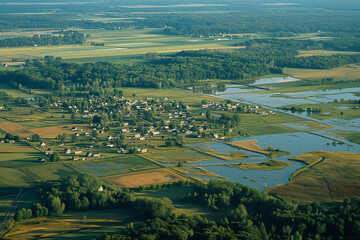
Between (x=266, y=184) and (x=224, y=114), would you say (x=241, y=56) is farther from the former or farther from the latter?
(x=266, y=184)

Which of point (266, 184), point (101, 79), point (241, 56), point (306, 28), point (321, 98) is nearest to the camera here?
point (266, 184)

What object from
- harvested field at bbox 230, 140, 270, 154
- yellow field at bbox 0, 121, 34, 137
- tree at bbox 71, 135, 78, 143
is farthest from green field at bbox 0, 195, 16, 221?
harvested field at bbox 230, 140, 270, 154

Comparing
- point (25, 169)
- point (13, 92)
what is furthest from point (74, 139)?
point (13, 92)

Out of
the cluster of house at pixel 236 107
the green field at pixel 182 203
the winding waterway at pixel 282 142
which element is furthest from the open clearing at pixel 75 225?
the cluster of house at pixel 236 107

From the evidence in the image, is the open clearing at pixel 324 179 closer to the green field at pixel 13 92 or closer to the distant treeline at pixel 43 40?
the green field at pixel 13 92

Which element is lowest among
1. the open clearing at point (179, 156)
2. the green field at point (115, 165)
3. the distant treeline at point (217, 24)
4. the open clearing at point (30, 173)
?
the open clearing at point (179, 156)

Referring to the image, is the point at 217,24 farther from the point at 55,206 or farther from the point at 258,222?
the point at 258,222

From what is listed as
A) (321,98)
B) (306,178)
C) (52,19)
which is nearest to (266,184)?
(306,178)
